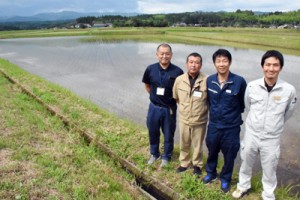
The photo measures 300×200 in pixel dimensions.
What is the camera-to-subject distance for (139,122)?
25.7 feet

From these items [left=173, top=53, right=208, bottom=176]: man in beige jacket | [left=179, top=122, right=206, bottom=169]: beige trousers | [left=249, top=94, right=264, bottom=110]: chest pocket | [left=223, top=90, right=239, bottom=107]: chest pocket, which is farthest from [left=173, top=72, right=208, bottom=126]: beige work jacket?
[left=249, top=94, right=264, bottom=110]: chest pocket

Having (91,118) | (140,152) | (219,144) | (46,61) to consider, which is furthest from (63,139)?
(46,61)

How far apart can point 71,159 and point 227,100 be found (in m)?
3.07

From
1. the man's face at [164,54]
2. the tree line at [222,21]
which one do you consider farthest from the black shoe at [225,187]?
the tree line at [222,21]

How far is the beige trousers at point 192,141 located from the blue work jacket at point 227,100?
39cm

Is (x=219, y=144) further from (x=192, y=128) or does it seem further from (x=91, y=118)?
(x=91, y=118)

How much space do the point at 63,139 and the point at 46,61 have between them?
15595 millimetres

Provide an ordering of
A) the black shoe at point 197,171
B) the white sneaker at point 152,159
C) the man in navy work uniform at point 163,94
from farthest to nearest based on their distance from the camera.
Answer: the white sneaker at point 152,159
the black shoe at point 197,171
the man in navy work uniform at point 163,94

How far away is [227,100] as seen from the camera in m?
3.75

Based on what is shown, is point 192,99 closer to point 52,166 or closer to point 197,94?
point 197,94

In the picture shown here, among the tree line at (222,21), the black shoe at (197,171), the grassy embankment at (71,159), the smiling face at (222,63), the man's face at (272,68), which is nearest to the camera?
the man's face at (272,68)

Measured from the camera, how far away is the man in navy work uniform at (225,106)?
3.71m

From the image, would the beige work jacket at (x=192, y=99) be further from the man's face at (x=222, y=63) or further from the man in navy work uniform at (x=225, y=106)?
the man's face at (x=222, y=63)

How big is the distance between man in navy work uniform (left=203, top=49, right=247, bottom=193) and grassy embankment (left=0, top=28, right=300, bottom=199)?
0.73m
